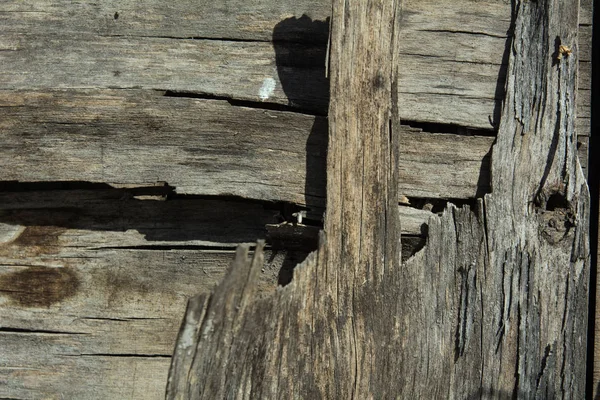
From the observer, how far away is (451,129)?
6.25 ft

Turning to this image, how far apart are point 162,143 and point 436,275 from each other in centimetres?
95

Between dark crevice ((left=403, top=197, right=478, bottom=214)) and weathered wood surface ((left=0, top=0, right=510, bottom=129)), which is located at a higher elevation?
weathered wood surface ((left=0, top=0, right=510, bottom=129))

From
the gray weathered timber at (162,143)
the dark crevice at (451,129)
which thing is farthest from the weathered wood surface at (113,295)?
the dark crevice at (451,129)

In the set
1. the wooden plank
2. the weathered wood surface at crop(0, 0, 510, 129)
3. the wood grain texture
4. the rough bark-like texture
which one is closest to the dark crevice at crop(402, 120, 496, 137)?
the weathered wood surface at crop(0, 0, 510, 129)

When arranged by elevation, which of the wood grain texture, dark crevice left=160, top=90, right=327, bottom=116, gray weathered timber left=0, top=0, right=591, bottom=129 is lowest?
the wood grain texture

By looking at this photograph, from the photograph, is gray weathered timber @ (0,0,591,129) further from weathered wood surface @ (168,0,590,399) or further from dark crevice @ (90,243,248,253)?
dark crevice @ (90,243,248,253)

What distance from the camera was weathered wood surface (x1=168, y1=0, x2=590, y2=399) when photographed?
166 centimetres

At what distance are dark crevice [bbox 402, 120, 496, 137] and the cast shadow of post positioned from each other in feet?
1.01

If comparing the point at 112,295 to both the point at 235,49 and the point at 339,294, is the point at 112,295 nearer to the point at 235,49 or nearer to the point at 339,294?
the point at 339,294

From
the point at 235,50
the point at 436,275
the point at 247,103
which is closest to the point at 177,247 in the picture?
the point at 247,103

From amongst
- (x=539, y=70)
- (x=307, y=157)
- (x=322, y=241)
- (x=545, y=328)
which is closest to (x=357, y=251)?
(x=322, y=241)

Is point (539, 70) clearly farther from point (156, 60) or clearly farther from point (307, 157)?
point (156, 60)

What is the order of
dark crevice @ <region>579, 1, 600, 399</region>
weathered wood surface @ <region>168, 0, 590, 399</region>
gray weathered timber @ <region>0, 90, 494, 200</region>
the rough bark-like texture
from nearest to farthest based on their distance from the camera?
the rough bark-like texture < weathered wood surface @ <region>168, 0, 590, 399</region> < gray weathered timber @ <region>0, 90, 494, 200</region> < dark crevice @ <region>579, 1, 600, 399</region>

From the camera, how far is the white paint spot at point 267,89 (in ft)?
6.10
